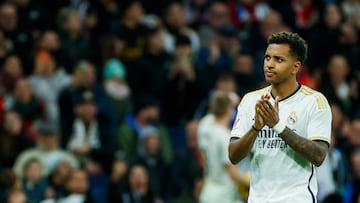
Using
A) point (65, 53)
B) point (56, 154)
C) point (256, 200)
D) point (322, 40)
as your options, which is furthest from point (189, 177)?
point (256, 200)

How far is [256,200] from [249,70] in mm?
7969

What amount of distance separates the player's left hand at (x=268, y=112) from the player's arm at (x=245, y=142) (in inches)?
1.3

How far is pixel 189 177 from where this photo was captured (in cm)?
1324

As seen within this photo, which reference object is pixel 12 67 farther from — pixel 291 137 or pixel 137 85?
pixel 291 137

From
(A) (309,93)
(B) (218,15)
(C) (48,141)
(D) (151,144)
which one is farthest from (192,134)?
(A) (309,93)

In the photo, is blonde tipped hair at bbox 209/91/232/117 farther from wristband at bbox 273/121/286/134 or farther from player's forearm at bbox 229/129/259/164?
wristband at bbox 273/121/286/134

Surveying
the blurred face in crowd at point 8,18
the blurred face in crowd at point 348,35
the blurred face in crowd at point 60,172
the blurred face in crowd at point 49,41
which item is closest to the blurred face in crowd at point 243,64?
the blurred face in crowd at point 348,35

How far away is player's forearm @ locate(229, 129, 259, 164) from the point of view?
6930 mm

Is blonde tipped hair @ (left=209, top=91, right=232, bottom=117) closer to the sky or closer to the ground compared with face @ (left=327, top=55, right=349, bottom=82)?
closer to the sky

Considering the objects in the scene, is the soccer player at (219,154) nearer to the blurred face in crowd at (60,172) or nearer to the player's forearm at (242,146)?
the blurred face in crowd at (60,172)

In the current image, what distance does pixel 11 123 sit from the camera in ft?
43.3

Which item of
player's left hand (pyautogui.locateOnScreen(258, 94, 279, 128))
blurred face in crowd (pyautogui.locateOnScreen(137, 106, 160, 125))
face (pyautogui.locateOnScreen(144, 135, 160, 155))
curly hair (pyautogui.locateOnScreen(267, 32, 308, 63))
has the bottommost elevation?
face (pyautogui.locateOnScreen(144, 135, 160, 155))

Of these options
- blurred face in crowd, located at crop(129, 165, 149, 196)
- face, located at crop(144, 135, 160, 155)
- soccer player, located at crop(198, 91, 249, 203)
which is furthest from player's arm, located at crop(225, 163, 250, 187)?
face, located at crop(144, 135, 160, 155)

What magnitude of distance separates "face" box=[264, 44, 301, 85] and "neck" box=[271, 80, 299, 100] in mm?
85
